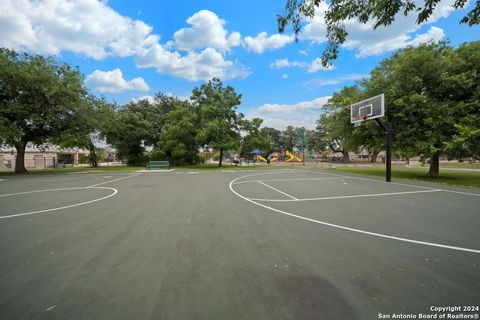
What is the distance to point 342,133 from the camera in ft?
70.8

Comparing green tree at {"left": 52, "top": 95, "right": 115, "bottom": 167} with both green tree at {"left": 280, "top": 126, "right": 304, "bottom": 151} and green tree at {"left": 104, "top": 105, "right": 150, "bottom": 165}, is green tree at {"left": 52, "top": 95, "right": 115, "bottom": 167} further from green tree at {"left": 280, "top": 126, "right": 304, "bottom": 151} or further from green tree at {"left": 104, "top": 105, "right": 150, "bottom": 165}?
green tree at {"left": 280, "top": 126, "right": 304, "bottom": 151}

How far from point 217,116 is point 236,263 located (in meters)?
30.8

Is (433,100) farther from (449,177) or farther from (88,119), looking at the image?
(88,119)

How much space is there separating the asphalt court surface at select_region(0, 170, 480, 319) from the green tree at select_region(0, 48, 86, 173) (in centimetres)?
1971

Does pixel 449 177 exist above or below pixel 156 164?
below

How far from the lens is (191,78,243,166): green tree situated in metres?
30.9

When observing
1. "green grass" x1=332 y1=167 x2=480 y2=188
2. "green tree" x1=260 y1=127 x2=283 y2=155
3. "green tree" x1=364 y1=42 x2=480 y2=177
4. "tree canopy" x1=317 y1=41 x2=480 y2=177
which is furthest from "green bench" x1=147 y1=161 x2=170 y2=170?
"green tree" x1=260 y1=127 x2=283 y2=155

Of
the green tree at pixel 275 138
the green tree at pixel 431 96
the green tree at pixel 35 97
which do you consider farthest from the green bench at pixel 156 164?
the green tree at pixel 275 138

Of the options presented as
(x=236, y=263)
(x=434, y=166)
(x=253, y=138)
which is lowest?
(x=236, y=263)

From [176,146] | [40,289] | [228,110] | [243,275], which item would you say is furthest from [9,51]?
[243,275]

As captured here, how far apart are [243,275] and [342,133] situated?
68.4 ft

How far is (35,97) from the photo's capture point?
22031mm

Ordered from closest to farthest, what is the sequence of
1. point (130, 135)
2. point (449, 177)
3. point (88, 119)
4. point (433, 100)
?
point (433, 100)
point (449, 177)
point (88, 119)
point (130, 135)

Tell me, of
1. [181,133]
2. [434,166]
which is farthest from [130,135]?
[434,166]
